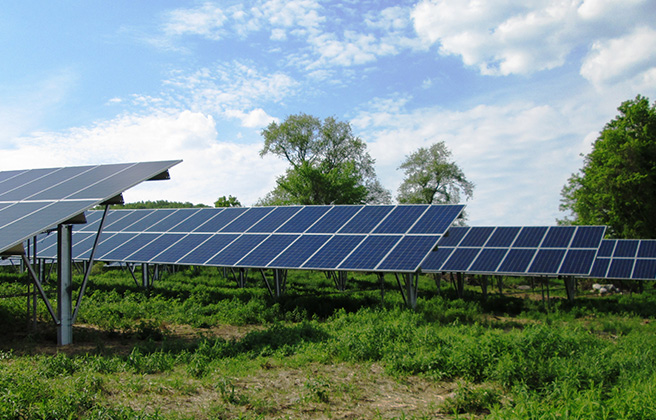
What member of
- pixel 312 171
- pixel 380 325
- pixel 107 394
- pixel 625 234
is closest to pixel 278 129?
pixel 312 171

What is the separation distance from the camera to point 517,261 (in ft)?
75.2

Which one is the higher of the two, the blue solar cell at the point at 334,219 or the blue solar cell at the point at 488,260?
the blue solar cell at the point at 334,219

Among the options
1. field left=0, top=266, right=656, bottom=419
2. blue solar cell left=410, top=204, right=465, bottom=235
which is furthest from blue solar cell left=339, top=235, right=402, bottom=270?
field left=0, top=266, right=656, bottom=419

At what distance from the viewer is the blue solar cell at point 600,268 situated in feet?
84.3

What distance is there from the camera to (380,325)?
42.1 feet

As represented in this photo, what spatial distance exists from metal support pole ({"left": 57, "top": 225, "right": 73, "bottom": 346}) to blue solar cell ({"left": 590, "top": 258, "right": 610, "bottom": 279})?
2375cm

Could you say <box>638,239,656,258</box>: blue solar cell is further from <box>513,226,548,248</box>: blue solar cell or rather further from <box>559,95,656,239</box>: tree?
<box>559,95,656,239</box>: tree

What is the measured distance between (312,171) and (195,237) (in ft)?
89.9

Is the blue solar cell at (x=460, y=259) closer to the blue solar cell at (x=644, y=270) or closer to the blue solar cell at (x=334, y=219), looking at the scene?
the blue solar cell at (x=334, y=219)

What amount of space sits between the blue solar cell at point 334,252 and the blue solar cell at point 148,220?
13.6 meters

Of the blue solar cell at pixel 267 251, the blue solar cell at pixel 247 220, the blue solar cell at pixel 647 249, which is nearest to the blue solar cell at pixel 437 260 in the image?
the blue solar cell at pixel 267 251

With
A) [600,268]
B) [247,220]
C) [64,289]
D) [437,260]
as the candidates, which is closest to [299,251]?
[247,220]

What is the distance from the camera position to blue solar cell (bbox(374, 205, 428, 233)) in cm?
1895

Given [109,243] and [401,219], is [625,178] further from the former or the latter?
[109,243]
